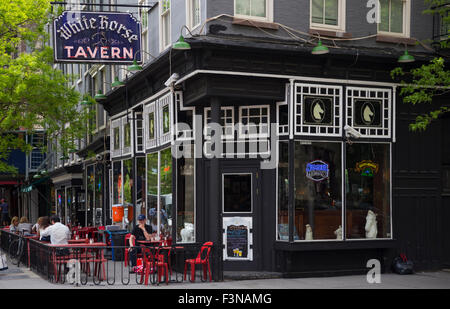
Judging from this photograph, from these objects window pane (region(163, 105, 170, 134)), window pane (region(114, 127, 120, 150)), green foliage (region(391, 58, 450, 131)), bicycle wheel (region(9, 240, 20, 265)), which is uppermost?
green foliage (region(391, 58, 450, 131))

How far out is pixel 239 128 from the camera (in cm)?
1580

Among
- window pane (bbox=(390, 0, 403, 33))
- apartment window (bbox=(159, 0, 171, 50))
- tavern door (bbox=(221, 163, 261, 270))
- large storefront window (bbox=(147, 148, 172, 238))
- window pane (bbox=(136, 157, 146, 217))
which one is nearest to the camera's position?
tavern door (bbox=(221, 163, 261, 270))

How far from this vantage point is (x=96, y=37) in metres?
18.0

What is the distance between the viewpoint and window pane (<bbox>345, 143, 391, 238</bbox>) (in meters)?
15.8

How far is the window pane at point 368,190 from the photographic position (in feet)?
51.7

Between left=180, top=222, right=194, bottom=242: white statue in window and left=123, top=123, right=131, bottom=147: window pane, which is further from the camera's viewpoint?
left=123, top=123, right=131, bottom=147: window pane

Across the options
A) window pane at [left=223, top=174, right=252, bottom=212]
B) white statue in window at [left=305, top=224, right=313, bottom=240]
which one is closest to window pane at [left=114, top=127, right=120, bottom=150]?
window pane at [left=223, top=174, right=252, bottom=212]

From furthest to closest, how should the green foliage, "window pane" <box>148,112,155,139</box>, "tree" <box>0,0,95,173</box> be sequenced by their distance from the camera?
1. "tree" <box>0,0,95,173</box>
2. "window pane" <box>148,112,155,139</box>
3. the green foliage

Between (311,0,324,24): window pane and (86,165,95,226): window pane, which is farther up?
(311,0,324,24): window pane

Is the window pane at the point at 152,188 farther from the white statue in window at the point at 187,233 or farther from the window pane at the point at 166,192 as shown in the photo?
the white statue in window at the point at 187,233

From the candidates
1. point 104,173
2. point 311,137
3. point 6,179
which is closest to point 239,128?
point 311,137

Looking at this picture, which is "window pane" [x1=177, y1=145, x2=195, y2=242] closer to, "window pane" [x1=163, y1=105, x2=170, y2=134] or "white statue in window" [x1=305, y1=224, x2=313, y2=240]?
"window pane" [x1=163, y1=105, x2=170, y2=134]

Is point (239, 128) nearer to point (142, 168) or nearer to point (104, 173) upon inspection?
point (142, 168)

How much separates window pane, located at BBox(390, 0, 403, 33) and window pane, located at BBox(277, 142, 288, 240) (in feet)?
14.7
